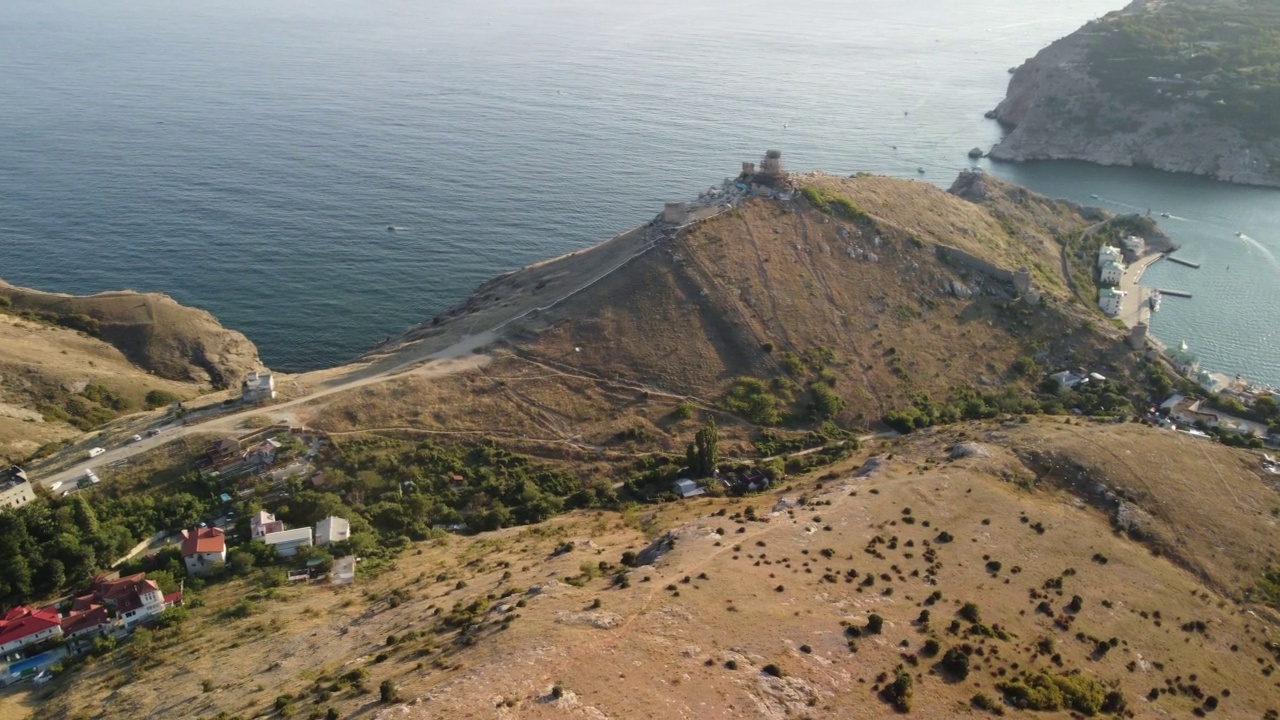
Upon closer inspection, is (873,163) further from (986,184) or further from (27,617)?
(27,617)

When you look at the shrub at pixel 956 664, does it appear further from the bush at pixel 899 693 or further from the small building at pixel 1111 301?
the small building at pixel 1111 301

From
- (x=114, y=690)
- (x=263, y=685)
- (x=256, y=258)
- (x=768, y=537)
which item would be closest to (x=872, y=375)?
(x=768, y=537)

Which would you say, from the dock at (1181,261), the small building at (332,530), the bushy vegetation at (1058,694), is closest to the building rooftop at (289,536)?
the small building at (332,530)

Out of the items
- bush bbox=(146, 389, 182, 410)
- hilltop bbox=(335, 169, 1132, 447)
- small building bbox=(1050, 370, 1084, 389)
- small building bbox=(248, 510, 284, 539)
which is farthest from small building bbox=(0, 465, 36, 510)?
small building bbox=(1050, 370, 1084, 389)

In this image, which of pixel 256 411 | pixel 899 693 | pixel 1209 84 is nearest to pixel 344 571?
pixel 256 411

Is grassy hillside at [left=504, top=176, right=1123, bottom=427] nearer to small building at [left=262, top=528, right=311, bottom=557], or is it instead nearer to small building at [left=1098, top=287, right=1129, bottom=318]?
small building at [left=1098, top=287, right=1129, bottom=318]

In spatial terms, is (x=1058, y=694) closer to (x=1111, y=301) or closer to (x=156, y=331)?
(x=1111, y=301)

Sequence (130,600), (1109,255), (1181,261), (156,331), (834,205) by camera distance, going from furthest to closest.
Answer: (1181,261), (1109,255), (834,205), (156,331), (130,600)
